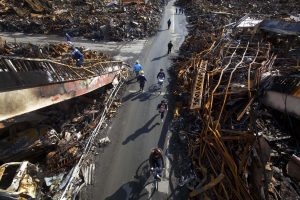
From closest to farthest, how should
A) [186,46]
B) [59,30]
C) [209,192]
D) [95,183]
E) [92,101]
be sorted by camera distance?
[209,192] → [95,183] → [92,101] → [186,46] → [59,30]

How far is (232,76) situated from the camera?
63.5 feet

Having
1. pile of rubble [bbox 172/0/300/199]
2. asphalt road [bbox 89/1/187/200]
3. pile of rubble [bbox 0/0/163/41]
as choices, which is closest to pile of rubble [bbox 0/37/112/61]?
asphalt road [bbox 89/1/187/200]

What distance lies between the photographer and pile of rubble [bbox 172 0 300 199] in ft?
39.1

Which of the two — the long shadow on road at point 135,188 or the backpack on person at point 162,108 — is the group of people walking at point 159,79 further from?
the long shadow on road at point 135,188

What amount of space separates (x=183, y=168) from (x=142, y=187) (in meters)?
2.10

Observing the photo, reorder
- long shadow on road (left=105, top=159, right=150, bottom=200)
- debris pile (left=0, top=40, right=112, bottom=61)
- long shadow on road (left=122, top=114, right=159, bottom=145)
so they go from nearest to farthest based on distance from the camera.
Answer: long shadow on road (left=105, top=159, right=150, bottom=200) < long shadow on road (left=122, top=114, right=159, bottom=145) < debris pile (left=0, top=40, right=112, bottom=61)

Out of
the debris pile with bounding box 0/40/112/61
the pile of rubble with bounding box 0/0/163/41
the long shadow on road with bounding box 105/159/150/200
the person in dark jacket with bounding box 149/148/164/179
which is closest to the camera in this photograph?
the long shadow on road with bounding box 105/159/150/200

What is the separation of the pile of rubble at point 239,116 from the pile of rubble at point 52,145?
14.4 ft

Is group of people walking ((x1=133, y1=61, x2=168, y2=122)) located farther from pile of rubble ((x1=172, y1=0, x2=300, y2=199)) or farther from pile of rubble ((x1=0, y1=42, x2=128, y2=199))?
pile of rubble ((x1=0, y1=42, x2=128, y2=199))

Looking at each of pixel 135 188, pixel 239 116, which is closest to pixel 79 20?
pixel 239 116

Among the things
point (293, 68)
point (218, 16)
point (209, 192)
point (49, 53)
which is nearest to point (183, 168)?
point (209, 192)

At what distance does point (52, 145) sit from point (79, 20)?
22.9m

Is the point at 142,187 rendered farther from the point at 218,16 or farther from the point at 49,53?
the point at 218,16

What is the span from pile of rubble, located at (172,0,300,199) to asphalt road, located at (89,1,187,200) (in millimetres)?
1242
